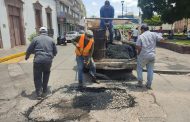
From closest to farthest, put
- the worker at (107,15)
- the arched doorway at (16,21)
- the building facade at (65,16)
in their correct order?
1. the worker at (107,15)
2. the arched doorway at (16,21)
3. the building facade at (65,16)

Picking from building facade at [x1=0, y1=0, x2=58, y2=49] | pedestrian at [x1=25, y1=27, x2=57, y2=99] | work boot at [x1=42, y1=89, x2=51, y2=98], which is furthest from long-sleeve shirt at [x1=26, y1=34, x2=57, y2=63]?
building facade at [x1=0, y1=0, x2=58, y2=49]

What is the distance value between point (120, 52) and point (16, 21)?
18.4 m

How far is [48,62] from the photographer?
7.01 m

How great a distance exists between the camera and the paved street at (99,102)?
5484 mm

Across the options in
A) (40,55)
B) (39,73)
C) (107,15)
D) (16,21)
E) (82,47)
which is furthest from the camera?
Answer: (16,21)

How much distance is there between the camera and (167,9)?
33.9 meters

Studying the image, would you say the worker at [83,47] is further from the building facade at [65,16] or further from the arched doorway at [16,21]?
the building facade at [65,16]

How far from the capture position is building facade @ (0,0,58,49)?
2245 centimetres

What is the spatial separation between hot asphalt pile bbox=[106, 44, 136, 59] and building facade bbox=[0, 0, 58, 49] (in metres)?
14.1

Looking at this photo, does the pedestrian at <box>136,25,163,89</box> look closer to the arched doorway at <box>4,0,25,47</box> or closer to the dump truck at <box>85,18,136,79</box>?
the dump truck at <box>85,18,136,79</box>

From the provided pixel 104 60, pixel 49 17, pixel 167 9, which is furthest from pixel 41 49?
pixel 49 17

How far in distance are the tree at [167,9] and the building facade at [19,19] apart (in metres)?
13.9

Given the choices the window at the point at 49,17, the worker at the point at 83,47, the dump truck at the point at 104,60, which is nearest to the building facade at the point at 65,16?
the window at the point at 49,17

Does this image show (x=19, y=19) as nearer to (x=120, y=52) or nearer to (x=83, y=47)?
(x=120, y=52)
